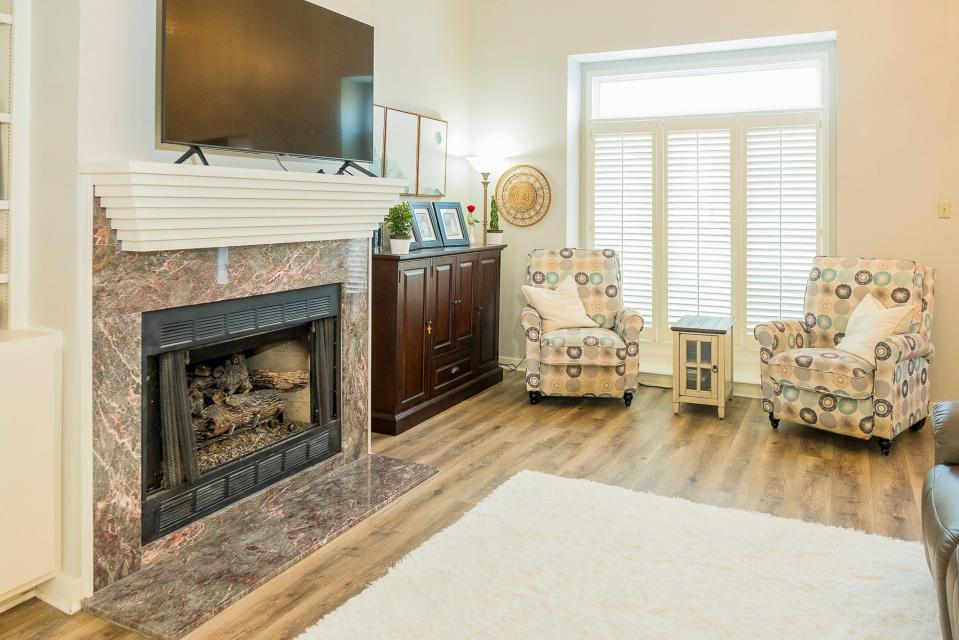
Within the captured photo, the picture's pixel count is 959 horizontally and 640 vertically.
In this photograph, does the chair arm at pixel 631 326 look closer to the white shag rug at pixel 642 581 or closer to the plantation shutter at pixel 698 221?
the plantation shutter at pixel 698 221

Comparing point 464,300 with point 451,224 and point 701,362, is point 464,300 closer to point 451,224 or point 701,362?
point 451,224

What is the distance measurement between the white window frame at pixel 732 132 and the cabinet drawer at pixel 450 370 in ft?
5.12

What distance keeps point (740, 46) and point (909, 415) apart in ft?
9.25

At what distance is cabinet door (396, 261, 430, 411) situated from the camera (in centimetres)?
446

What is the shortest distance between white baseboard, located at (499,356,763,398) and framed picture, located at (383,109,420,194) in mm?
1733

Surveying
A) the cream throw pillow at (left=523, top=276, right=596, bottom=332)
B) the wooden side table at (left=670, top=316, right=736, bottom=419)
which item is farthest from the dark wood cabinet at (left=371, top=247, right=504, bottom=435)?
the wooden side table at (left=670, top=316, right=736, bottom=419)

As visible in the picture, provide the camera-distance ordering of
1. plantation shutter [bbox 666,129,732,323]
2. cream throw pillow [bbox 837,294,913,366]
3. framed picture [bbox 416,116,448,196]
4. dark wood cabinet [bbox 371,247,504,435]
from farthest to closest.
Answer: plantation shutter [bbox 666,129,732,323]
framed picture [bbox 416,116,448,196]
dark wood cabinet [bbox 371,247,504,435]
cream throw pillow [bbox 837,294,913,366]

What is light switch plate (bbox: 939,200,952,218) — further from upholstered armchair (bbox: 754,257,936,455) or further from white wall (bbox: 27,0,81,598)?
white wall (bbox: 27,0,81,598)

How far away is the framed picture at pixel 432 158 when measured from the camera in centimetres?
544

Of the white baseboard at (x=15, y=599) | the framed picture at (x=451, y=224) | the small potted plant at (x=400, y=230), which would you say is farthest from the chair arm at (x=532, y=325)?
the white baseboard at (x=15, y=599)

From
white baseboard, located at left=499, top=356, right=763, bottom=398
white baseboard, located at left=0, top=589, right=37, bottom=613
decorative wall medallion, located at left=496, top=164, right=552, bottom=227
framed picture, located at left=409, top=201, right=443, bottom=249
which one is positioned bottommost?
white baseboard, located at left=0, top=589, right=37, bottom=613

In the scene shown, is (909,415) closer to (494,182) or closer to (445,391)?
(445,391)

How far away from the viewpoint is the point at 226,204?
2.77 m

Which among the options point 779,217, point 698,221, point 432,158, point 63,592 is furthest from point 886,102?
point 63,592
